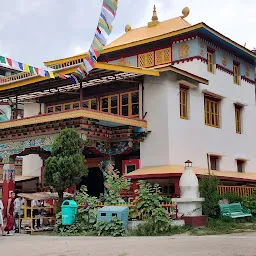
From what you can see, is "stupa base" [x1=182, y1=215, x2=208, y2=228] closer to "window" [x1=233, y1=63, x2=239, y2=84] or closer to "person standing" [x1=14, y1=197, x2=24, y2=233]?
"person standing" [x1=14, y1=197, x2=24, y2=233]

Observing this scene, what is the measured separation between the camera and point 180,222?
14.6m

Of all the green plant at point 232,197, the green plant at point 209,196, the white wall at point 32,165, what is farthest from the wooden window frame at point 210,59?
the white wall at point 32,165

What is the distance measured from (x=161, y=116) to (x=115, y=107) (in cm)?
256

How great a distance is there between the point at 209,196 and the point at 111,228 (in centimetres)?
364

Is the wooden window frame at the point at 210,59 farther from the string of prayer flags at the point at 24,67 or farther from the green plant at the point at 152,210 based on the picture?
the green plant at the point at 152,210

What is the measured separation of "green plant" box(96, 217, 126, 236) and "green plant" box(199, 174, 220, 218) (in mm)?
3127

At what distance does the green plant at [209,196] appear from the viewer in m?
15.8

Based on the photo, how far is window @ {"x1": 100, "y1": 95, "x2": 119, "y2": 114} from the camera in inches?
830

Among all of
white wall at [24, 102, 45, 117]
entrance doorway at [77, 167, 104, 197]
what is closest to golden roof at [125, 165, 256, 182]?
entrance doorway at [77, 167, 104, 197]

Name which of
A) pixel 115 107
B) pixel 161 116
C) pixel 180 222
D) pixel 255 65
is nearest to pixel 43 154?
pixel 115 107

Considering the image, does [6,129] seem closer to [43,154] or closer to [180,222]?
[43,154]

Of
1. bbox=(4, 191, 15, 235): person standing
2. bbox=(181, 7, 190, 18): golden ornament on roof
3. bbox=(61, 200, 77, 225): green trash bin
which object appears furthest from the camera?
bbox=(181, 7, 190, 18): golden ornament on roof

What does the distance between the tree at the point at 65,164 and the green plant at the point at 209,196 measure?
4.01 metres

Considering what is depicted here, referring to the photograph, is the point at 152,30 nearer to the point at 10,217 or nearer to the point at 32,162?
the point at 32,162
